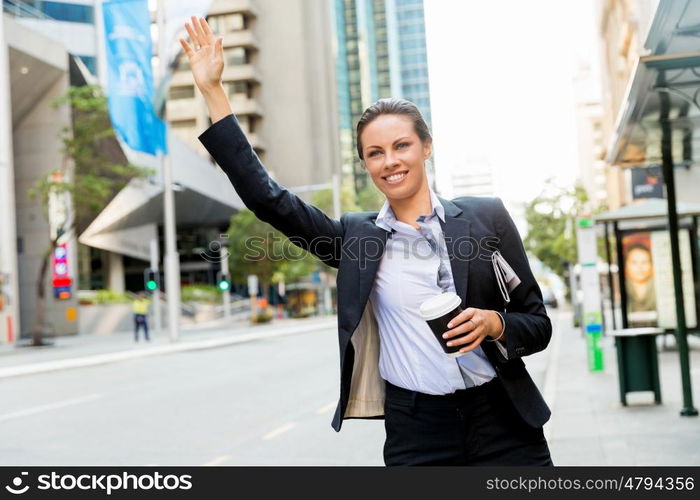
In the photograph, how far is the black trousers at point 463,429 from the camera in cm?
252

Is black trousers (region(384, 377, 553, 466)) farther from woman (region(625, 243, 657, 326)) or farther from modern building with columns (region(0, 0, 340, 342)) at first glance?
woman (region(625, 243, 657, 326))

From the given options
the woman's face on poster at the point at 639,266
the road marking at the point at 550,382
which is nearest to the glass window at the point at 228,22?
the road marking at the point at 550,382

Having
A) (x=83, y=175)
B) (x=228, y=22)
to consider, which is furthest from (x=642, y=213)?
(x=228, y=22)

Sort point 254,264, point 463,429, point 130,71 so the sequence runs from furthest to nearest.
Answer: point 254,264 → point 130,71 → point 463,429

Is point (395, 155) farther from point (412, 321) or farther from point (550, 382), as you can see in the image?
point (550, 382)

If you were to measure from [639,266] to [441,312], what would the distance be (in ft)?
54.2

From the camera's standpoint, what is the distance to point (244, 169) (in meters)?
2.55

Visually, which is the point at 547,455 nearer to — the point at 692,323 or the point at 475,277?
the point at 475,277

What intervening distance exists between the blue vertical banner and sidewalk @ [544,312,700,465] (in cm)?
1625

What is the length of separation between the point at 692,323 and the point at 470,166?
649 inches

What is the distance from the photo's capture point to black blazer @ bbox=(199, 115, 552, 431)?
253 cm

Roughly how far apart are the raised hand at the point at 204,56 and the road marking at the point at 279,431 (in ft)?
23.5

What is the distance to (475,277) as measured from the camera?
253 centimetres

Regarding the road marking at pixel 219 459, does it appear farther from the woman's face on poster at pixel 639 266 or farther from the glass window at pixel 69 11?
the glass window at pixel 69 11
